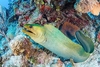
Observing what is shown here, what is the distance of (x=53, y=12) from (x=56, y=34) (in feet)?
3.16

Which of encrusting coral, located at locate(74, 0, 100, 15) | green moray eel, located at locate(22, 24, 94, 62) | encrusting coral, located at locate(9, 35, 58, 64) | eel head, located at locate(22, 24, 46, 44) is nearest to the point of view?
eel head, located at locate(22, 24, 46, 44)

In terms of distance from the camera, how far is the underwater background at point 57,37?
125 inches

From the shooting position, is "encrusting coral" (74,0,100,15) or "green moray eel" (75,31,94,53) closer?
"green moray eel" (75,31,94,53)

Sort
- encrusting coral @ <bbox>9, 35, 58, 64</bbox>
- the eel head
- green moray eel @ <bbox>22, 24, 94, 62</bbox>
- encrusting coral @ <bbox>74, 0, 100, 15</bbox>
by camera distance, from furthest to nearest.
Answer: encrusting coral @ <bbox>9, 35, 58, 64</bbox>
encrusting coral @ <bbox>74, 0, 100, 15</bbox>
green moray eel @ <bbox>22, 24, 94, 62</bbox>
the eel head

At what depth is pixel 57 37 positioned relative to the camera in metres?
3.19

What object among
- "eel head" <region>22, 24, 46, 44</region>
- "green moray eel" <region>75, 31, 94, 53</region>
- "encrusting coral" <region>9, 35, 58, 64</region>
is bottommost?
"encrusting coral" <region>9, 35, 58, 64</region>

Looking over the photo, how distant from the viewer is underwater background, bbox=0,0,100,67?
318 centimetres

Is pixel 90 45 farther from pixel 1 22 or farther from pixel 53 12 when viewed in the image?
pixel 1 22

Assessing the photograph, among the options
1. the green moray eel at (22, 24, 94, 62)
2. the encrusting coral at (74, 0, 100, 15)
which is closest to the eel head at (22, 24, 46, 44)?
the green moray eel at (22, 24, 94, 62)

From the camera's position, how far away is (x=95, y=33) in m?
3.79

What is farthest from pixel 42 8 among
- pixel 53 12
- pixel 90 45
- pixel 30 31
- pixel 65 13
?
pixel 90 45

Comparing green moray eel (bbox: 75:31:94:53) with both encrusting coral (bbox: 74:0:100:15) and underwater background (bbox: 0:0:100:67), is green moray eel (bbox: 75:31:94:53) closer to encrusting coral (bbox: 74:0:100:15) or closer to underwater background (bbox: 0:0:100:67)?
underwater background (bbox: 0:0:100:67)

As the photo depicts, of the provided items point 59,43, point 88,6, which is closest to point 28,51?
point 59,43

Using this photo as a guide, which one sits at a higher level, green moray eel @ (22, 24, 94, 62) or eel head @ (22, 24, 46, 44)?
eel head @ (22, 24, 46, 44)
